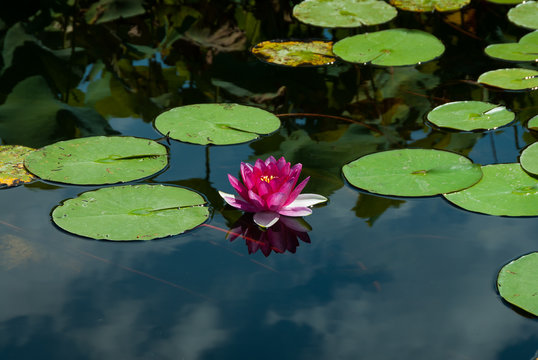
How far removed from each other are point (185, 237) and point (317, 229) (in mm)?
398

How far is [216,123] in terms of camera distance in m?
2.41

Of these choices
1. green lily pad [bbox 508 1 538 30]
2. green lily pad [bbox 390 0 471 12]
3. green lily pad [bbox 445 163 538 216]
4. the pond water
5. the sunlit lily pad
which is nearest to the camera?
the pond water

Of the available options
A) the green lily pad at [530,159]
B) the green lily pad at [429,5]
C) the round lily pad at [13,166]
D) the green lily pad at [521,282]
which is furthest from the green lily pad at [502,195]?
the green lily pad at [429,5]

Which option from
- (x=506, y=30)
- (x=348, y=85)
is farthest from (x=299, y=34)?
(x=506, y=30)

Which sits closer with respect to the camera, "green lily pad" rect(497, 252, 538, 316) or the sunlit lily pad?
"green lily pad" rect(497, 252, 538, 316)

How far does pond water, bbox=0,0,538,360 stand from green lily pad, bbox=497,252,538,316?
1.1 inches

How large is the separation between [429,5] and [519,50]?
0.94 metres

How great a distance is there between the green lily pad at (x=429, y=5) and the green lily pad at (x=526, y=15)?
36 centimetres

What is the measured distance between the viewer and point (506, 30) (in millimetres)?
3691

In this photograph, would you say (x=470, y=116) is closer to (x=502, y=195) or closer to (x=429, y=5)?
(x=502, y=195)

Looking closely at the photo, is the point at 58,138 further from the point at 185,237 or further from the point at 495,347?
the point at 495,347

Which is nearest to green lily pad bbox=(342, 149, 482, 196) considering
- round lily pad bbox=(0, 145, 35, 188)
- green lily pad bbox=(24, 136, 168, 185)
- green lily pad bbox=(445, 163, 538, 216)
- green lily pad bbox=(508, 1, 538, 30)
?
green lily pad bbox=(445, 163, 538, 216)

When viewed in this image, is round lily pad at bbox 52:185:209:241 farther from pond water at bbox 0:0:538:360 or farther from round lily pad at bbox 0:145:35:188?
round lily pad at bbox 0:145:35:188

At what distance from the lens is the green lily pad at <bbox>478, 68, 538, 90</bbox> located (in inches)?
110
